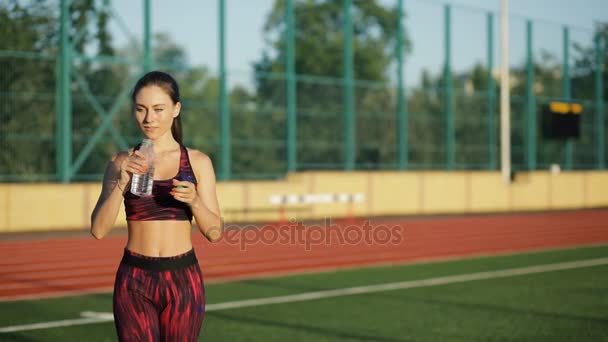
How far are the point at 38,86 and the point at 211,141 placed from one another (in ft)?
15.7

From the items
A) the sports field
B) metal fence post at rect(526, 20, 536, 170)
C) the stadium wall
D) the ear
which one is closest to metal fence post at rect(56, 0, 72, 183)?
the stadium wall

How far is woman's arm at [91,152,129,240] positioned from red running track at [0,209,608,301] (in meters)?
6.94

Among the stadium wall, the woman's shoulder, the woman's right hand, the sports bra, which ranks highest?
the woman's shoulder

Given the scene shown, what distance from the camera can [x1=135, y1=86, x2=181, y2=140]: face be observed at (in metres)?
3.68

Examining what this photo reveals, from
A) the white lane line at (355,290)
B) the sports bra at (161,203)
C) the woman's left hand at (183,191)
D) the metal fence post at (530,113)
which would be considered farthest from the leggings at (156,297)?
the metal fence post at (530,113)

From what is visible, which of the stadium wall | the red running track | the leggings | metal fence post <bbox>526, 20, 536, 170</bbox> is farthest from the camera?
metal fence post <bbox>526, 20, 536, 170</bbox>

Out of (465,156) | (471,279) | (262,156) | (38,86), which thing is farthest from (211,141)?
(471,279)

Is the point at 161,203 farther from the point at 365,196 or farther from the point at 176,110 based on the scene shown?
the point at 365,196

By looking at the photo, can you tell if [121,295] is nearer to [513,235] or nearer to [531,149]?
[513,235]

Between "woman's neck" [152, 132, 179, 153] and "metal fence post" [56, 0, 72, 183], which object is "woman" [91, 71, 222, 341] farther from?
"metal fence post" [56, 0, 72, 183]

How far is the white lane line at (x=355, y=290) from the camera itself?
8.34 meters

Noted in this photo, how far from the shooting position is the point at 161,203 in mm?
3727

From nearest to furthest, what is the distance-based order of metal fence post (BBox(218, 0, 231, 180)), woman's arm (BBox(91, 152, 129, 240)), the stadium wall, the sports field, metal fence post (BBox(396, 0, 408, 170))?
1. woman's arm (BBox(91, 152, 129, 240))
2. the sports field
3. the stadium wall
4. metal fence post (BBox(218, 0, 231, 180))
5. metal fence post (BBox(396, 0, 408, 170))

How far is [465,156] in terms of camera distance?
30.0 meters
